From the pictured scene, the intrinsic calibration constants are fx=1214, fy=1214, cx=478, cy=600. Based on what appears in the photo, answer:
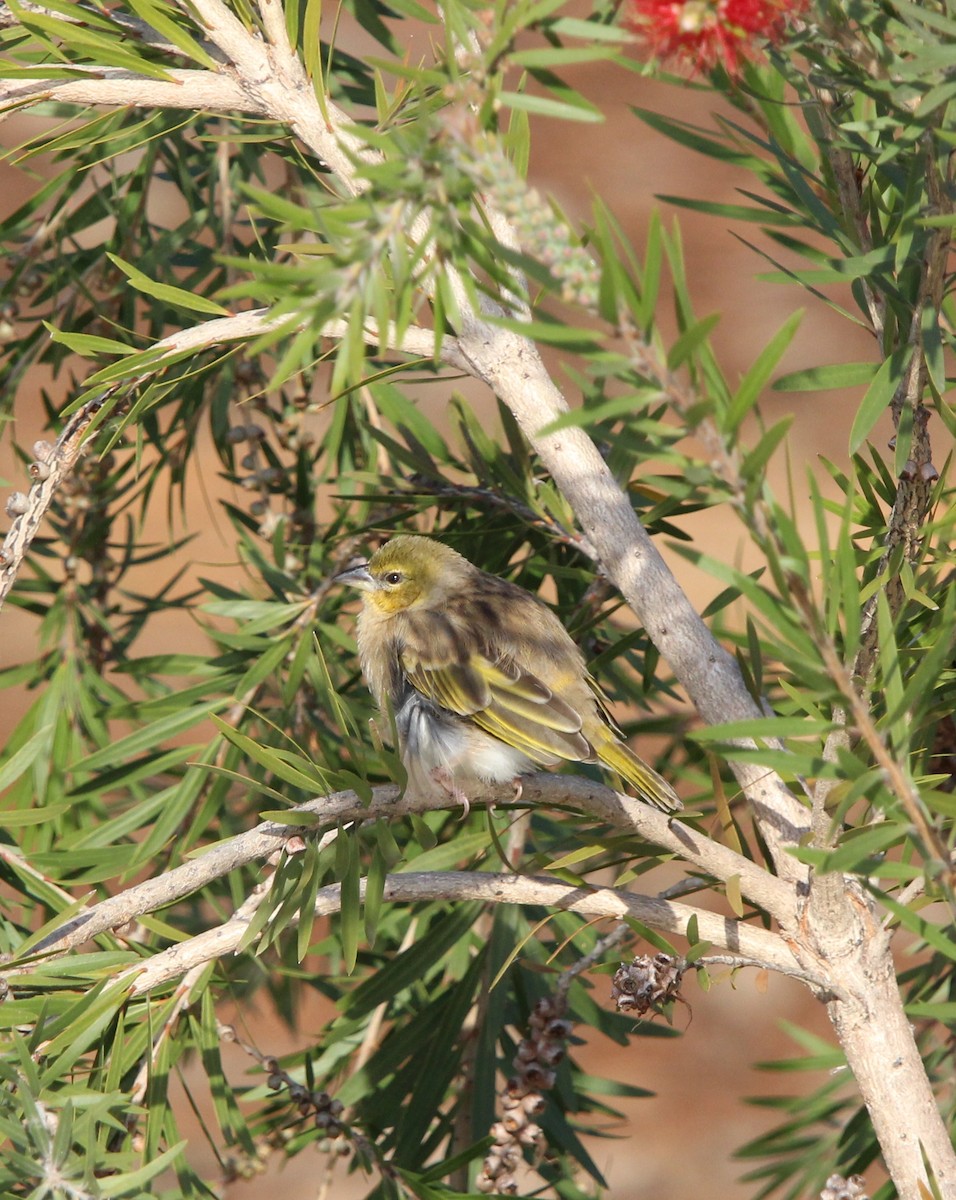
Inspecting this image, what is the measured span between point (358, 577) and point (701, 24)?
969 mm

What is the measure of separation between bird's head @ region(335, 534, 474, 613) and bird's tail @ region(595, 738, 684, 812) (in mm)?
348

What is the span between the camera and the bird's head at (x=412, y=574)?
1.56 m

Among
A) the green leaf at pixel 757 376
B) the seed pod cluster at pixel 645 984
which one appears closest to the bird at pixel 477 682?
the seed pod cluster at pixel 645 984

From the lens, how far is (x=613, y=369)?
17.6 inches

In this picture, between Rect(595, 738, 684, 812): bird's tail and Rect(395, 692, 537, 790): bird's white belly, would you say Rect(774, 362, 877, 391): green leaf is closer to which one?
Rect(595, 738, 684, 812): bird's tail

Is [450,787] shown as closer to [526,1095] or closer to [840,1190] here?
[526,1095]

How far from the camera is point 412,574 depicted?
1619 millimetres

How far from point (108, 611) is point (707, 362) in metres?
0.89

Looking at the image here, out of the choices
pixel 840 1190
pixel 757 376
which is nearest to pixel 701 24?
pixel 757 376

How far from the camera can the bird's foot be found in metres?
0.91

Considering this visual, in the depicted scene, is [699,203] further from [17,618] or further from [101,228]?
[17,618]

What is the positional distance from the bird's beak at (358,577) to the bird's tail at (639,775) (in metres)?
0.33

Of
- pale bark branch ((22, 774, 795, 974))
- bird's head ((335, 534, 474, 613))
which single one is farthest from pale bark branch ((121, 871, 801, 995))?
bird's head ((335, 534, 474, 613))

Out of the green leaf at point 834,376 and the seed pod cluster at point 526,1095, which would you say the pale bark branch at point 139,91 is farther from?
the seed pod cluster at point 526,1095
